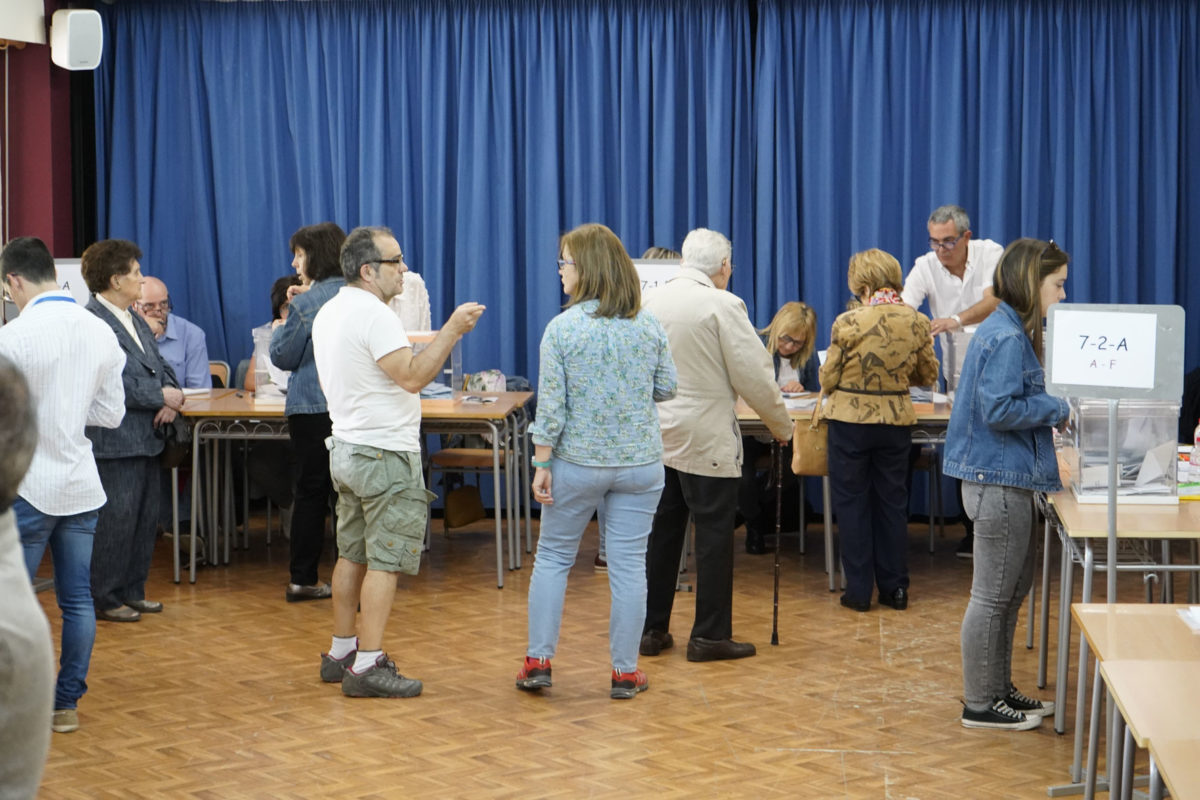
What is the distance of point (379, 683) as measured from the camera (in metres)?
4.34

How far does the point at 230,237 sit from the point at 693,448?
13.8 ft

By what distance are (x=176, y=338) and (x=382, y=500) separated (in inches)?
119

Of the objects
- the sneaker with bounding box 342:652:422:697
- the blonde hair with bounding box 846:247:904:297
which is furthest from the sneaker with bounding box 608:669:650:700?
the blonde hair with bounding box 846:247:904:297

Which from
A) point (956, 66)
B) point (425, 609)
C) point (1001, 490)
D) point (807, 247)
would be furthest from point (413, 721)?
point (956, 66)

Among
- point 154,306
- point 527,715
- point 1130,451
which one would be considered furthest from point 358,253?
point 154,306

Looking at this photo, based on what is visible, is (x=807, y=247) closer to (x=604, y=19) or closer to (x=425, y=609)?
(x=604, y=19)

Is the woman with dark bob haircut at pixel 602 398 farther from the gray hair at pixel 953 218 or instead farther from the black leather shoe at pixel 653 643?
the gray hair at pixel 953 218

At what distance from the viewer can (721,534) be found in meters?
4.64

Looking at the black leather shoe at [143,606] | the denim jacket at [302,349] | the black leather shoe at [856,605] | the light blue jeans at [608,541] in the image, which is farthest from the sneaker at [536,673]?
the black leather shoe at [143,606]

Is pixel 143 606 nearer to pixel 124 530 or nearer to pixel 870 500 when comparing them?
pixel 124 530

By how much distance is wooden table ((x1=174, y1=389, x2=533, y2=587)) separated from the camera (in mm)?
5883

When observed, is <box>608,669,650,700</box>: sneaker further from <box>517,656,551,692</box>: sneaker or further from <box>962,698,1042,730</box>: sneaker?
<box>962,698,1042,730</box>: sneaker

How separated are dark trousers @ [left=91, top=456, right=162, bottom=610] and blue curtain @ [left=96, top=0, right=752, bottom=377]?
253 cm

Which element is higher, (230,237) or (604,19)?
(604,19)
